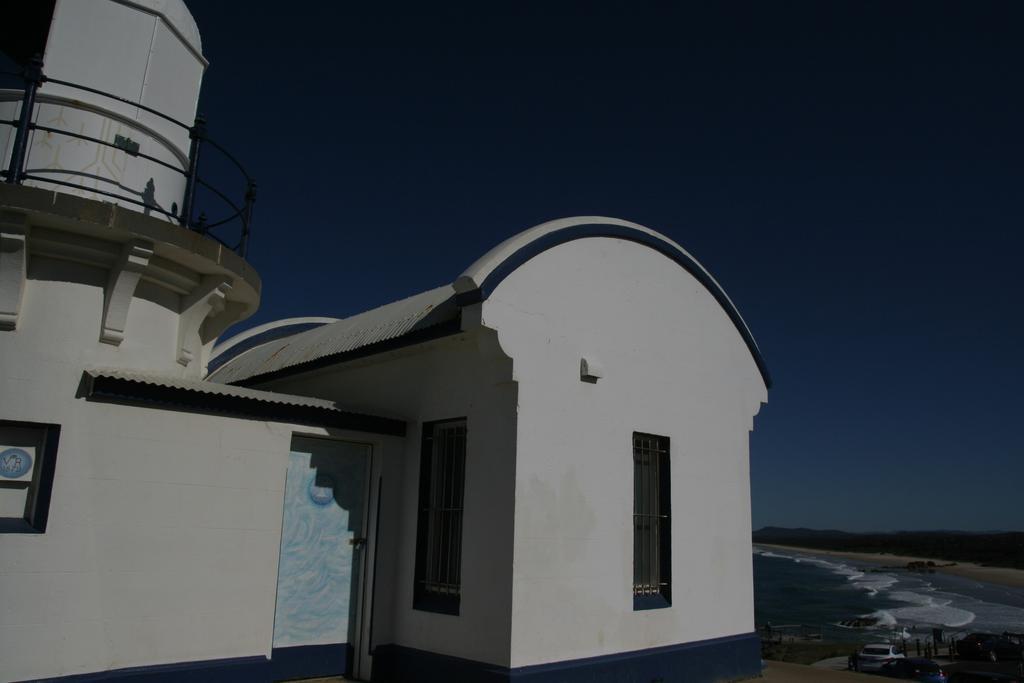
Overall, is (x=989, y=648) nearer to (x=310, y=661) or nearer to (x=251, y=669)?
(x=310, y=661)

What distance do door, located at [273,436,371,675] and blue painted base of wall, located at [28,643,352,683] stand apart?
0.10 ft

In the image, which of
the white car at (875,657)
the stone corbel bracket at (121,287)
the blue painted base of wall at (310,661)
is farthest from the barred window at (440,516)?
the white car at (875,657)

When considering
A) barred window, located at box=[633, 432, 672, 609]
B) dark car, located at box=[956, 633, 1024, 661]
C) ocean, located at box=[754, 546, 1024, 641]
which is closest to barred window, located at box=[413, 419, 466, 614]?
barred window, located at box=[633, 432, 672, 609]

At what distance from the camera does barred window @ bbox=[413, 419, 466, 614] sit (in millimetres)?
7648

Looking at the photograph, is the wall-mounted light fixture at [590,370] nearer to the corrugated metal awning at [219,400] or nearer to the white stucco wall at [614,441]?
the white stucco wall at [614,441]

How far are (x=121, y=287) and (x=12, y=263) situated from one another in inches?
32.6

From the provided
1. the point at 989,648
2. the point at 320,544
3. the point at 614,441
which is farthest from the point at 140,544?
the point at 989,648

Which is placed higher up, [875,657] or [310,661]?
[310,661]

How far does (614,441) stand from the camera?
26.5 ft

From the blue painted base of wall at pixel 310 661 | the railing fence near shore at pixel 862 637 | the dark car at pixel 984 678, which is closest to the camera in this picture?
the blue painted base of wall at pixel 310 661

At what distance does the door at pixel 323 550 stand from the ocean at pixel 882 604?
34.2 m

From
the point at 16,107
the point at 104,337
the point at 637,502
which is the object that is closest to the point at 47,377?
the point at 104,337

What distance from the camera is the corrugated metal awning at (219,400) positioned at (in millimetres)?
6359

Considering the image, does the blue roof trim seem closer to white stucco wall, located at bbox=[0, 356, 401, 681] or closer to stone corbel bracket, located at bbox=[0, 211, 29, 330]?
white stucco wall, located at bbox=[0, 356, 401, 681]
